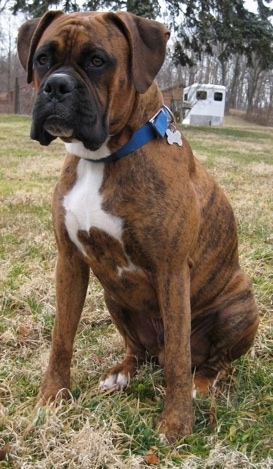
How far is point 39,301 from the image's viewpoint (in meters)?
3.98

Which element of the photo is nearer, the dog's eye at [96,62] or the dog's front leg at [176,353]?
the dog's eye at [96,62]

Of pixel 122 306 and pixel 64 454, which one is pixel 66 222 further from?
pixel 64 454

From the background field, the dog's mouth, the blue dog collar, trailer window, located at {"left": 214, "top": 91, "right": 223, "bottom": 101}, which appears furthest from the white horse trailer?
the dog's mouth

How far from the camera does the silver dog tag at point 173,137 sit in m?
2.60

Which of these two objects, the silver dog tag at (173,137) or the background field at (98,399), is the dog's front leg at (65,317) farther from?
the silver dog tag at (173,137)

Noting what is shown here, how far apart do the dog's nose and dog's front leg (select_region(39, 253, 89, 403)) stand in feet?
2.58

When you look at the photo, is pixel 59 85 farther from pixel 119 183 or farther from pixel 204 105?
pixel 204 105

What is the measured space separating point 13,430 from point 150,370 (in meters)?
0.92

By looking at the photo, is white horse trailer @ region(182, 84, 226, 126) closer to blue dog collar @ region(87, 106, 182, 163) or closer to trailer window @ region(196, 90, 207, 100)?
trailer window @ region(196, 90, 207, 100)

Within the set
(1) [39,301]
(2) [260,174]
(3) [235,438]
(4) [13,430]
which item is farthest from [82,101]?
(2) [260,174]

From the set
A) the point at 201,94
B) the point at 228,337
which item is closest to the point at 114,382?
the point at 228,337

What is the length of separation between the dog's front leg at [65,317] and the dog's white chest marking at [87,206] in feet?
0.69

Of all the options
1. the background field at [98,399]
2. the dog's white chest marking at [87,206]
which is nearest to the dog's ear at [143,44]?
the dog's white chest marking at [87,206]

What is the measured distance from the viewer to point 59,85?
7.48 feet
